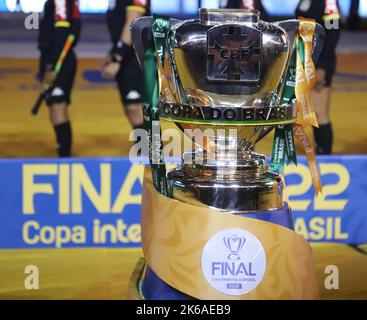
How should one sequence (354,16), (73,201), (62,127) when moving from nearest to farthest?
(73,201), (354,16), (62,127)

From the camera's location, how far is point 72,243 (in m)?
2.42

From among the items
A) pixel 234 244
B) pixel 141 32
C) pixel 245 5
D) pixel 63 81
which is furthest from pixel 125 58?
pixel 234 244

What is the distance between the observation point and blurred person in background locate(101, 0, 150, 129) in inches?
98.1

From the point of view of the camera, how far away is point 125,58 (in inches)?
101

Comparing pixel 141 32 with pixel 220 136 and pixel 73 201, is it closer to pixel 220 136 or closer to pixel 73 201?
pixel 220 136

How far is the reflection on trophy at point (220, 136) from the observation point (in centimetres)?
114

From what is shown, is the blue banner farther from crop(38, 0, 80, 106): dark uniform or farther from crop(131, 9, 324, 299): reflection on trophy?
crop(131, 9, 324, 299): reflection on trophy

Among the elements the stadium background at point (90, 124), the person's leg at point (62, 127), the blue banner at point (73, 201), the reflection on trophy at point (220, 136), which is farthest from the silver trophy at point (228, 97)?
the person's leg at point (62, 127)

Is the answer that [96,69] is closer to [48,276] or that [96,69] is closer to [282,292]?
[48,276]

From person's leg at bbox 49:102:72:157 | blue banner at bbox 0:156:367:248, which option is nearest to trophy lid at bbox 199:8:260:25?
blue banner at bbox 0:156:367:248

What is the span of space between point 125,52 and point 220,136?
1.41 metres

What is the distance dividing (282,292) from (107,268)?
1062 millimetres

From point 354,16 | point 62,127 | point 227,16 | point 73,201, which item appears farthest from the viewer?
point 62,127
